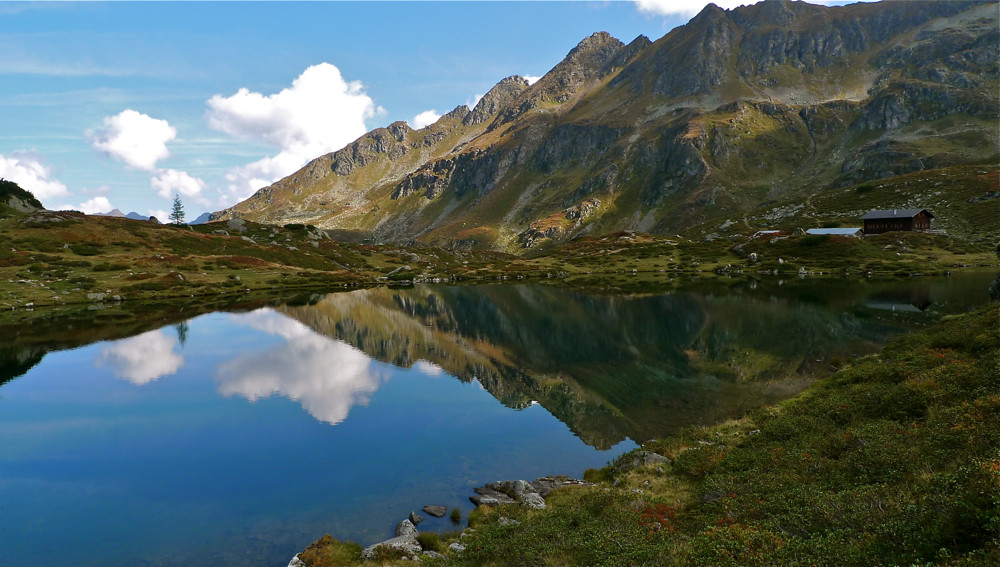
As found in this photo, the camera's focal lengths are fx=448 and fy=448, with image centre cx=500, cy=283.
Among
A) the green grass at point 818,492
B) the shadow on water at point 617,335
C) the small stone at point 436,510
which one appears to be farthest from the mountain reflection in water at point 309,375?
the green grass at point 818,492

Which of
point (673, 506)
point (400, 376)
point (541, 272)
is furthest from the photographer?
point (541, 272)

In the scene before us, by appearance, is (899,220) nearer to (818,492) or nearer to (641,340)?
(641,340)

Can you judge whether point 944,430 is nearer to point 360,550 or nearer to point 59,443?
point 360,550

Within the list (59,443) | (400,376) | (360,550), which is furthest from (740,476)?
(59,443)

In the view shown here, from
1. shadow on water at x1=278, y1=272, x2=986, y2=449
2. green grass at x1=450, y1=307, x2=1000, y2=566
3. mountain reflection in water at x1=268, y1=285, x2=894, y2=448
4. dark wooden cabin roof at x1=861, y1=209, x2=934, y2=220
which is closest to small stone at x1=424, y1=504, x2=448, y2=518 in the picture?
green grass at x1=450, y1=307, x2=1000, y2=566

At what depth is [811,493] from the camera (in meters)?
13.9

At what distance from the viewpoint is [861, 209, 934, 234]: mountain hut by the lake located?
137 metres

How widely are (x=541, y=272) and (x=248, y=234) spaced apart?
4224 inches

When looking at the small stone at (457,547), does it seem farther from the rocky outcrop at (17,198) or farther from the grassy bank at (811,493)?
the rocky outcrop at (17,198)

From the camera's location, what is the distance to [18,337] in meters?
58.1

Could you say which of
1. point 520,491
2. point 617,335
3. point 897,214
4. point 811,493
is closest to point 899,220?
point 897,214

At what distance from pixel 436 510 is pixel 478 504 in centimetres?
196

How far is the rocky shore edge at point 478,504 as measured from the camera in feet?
53.5

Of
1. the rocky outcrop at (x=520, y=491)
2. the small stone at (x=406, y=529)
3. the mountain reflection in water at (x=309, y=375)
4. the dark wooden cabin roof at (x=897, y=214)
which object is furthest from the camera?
the dark wooden cabin roof at (x=897, y=214)
